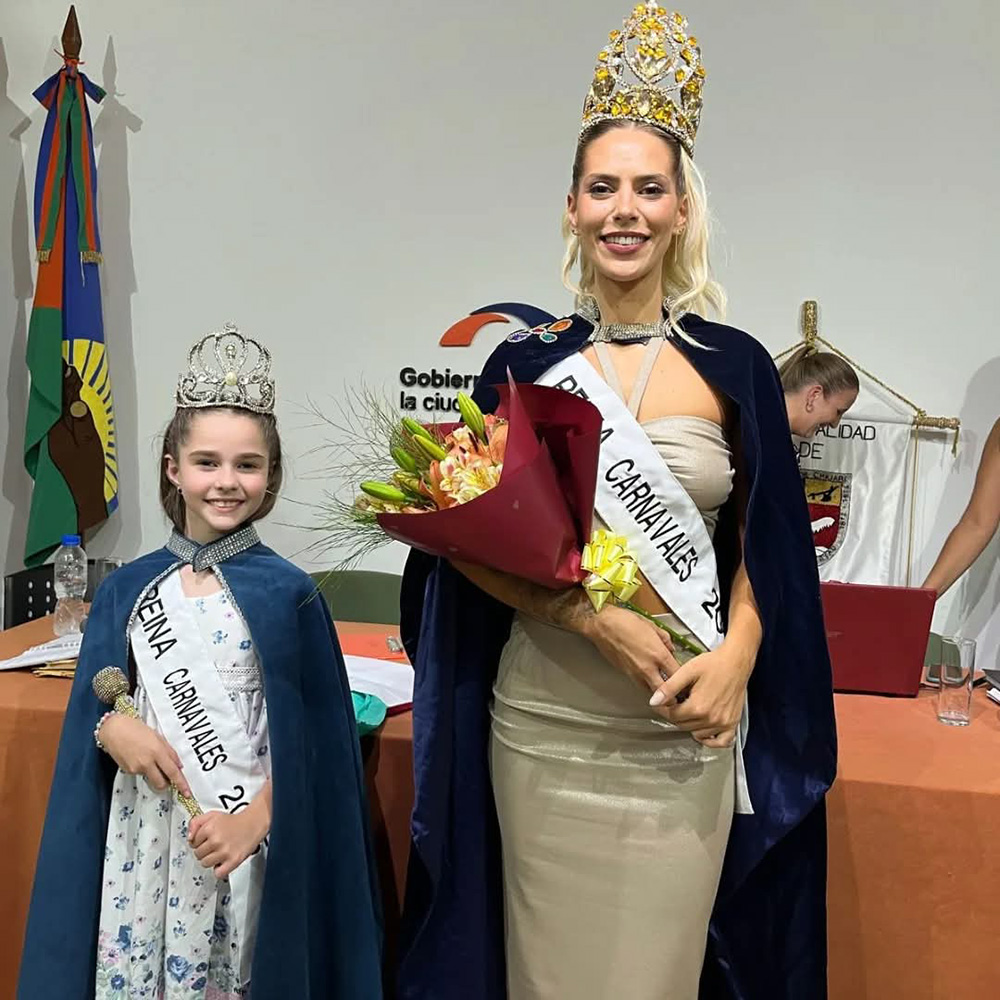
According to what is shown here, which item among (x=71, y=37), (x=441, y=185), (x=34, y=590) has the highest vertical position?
(x=71, y=37)

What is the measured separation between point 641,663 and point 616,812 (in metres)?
0.20

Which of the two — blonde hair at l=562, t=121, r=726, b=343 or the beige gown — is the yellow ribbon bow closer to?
the beige gown

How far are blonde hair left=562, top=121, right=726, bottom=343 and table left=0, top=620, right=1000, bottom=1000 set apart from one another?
0.77 meters

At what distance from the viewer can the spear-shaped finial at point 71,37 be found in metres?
2.96

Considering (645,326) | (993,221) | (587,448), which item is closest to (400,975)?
(587,448)

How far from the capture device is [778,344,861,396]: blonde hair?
2.64 meters

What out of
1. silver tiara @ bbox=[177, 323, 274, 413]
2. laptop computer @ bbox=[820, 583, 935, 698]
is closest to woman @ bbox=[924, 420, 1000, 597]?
laptop computer @ bbox=[820, 583, 935, 698]

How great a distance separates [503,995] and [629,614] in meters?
0.66

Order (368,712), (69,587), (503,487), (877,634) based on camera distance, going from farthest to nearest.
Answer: (69,587)
(877,634)
(368,712)
(503,487)

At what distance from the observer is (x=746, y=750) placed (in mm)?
1293

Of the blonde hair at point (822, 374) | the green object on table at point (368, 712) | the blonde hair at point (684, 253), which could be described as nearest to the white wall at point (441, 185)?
the blonde hair at point (822, 374)

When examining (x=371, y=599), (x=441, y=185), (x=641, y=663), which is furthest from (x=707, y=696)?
(x=441, y=185)

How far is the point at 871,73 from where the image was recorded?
107 inches

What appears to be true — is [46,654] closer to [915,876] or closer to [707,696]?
[707,696]
